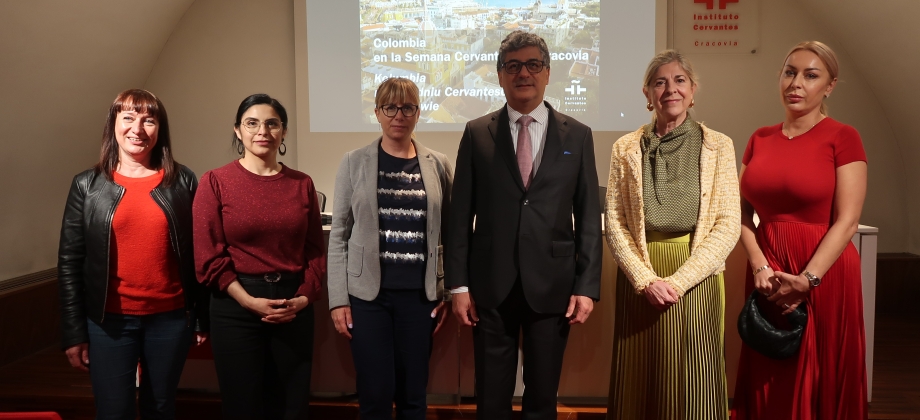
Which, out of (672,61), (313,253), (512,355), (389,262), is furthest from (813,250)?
(313,253)

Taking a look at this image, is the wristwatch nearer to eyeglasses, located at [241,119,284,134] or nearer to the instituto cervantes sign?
eyeglasses, located at [241,119,284,134]

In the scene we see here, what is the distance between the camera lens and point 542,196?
1926mm

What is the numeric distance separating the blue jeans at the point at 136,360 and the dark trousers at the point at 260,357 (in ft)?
0.44

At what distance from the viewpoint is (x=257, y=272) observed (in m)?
2.06

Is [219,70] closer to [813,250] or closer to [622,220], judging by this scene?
[622,220]

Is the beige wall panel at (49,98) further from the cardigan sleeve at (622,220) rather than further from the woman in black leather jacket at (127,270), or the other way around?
the cardigan sleeve at (622,220)

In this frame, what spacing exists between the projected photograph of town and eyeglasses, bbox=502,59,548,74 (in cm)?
341

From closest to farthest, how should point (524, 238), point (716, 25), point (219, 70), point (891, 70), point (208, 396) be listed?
point (524, 238) < point (208, 396) < point (891, 70) < point (716, 25) < point (219, 70)

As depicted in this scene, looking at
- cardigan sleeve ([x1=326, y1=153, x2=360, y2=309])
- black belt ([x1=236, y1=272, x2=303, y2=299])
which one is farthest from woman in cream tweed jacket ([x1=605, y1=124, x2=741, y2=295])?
black belt ([x1=236, y1=272, x2=303, y2=299])

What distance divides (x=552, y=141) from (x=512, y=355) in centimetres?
72

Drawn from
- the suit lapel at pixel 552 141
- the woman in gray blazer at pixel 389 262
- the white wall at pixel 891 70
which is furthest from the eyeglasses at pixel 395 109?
the white wall at pixel 891 70

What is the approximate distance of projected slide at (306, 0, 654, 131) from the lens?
5227 mm

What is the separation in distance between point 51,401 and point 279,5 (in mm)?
3779

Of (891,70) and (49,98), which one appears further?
(891,70)
